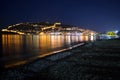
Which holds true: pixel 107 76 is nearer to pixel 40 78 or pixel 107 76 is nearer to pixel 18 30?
Answer: pixel 40 78

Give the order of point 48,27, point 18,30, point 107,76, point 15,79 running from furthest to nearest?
point 48,27
point 18,30
point 107,76
point 15,79

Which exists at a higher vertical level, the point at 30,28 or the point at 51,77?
the point at 30,28

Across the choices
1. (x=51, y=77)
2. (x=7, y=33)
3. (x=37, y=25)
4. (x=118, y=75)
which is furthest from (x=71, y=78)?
(x=7, y=33)

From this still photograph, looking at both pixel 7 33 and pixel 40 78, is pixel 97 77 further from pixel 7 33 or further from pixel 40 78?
pixel 7 33

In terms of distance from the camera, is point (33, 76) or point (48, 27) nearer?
point (33, 76)

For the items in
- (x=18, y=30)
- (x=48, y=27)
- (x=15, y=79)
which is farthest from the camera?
(x=48, y=27)

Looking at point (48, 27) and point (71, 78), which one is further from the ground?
point (48, 27)

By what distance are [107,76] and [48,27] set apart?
116m

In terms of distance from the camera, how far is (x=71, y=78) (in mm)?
7766

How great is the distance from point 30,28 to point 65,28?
1153 inches

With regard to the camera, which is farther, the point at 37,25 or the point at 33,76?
the point at 37,25

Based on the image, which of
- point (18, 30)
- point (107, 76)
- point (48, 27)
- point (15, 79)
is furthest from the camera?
point (48, 27)

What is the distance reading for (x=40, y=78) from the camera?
25.9ft

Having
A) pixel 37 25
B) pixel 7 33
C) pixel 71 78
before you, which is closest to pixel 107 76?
pixel 71 78
